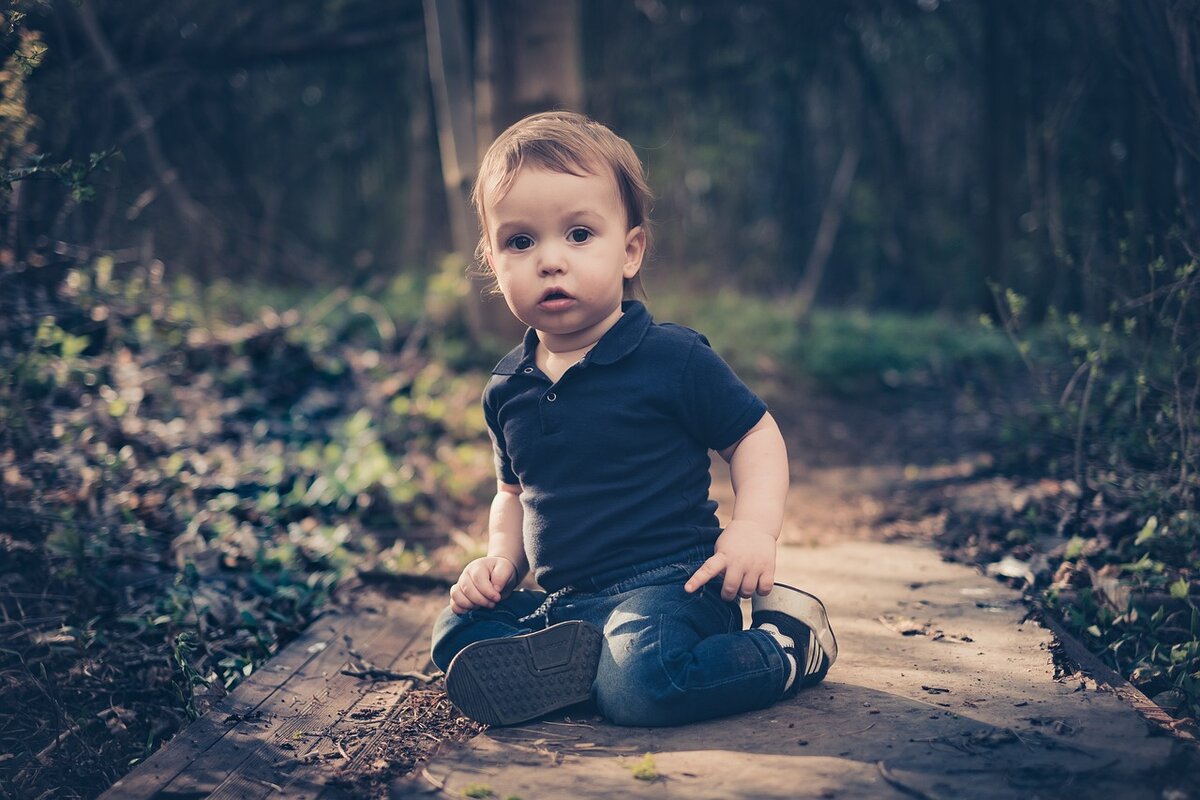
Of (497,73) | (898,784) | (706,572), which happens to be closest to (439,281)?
(497,73)

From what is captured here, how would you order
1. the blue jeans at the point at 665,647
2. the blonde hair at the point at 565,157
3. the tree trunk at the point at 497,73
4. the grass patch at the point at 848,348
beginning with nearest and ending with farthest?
the blue jeans at the point at 665,647
the blonde hair at the point at 565,157
the tree trunk at the point at 497,73
the grass patch at the point at 848,348

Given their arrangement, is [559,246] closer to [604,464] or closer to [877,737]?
[604,464]

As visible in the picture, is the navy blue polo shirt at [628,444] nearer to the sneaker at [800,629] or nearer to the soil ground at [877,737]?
the sneaker at [800,629]

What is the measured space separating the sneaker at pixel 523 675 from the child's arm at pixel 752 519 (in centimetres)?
28

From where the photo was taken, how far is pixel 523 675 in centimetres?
209

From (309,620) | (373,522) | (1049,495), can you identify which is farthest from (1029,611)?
(373,522)

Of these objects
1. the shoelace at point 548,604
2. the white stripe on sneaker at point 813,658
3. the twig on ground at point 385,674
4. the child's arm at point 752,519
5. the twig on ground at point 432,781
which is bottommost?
the twig on ground at point 385,674

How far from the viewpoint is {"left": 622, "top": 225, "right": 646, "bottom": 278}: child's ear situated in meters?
2.41

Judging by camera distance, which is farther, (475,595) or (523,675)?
(475,595)

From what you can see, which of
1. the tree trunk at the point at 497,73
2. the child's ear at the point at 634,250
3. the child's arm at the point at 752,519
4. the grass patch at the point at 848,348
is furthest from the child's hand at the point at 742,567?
the grass patch at the point at 848,348

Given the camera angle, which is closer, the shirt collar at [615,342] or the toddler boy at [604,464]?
the toddler boy at [604,464]

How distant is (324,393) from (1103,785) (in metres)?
4.28

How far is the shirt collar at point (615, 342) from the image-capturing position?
2.30m

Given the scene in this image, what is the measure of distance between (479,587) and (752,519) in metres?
0.65
